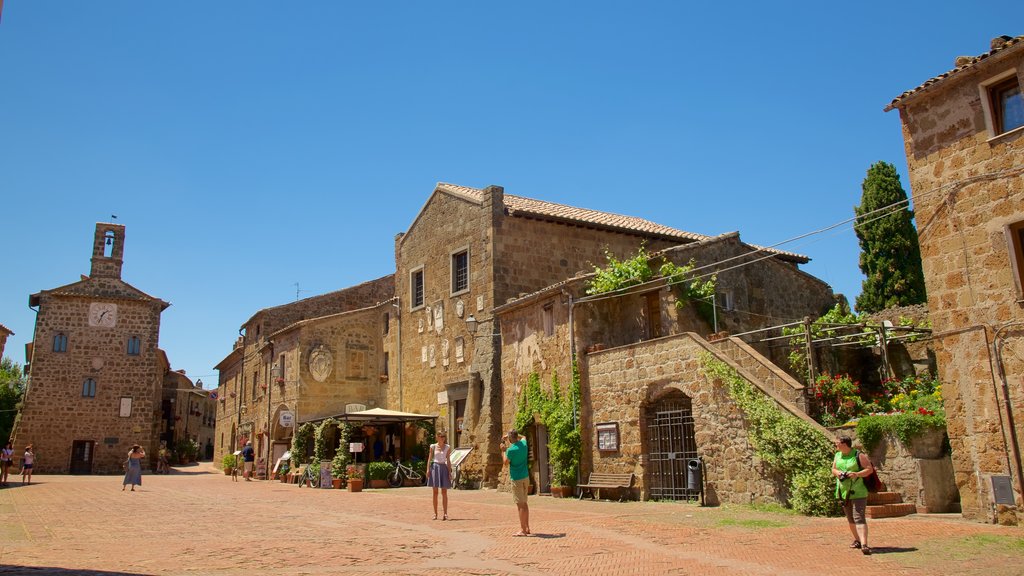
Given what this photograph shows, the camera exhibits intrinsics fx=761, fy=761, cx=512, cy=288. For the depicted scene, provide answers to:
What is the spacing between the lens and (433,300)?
28062mm

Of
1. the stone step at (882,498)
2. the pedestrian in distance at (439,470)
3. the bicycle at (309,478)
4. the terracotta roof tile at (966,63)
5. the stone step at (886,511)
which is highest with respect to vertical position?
the terracotta roof tile at (966,63)

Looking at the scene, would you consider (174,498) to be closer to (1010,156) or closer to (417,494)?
(417,494)

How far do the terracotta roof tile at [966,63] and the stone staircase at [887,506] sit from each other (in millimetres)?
6792

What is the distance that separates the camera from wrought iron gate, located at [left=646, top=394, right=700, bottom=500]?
17.0m

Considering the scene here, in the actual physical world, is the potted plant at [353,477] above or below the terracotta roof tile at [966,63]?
below

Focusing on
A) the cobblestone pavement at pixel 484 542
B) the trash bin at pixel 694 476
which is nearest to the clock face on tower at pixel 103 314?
the cobblestone pavement at pixel 484 542

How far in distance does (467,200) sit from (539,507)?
508 inches

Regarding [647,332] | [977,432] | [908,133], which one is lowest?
[977,432]

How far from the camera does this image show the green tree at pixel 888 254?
31.4 m

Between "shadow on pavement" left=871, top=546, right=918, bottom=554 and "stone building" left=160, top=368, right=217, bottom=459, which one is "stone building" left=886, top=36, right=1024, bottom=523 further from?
"stone building" left=160, top=368, right=217, bottom=459

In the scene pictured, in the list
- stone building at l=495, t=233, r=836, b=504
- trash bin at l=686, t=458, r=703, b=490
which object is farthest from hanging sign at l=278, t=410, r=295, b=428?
trash bin at l=686, t=458, r=703, b=490

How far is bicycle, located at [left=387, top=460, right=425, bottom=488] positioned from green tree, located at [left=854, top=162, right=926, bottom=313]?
1988 cm

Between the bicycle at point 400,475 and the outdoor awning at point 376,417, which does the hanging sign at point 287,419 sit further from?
the bicycle at point 400,475

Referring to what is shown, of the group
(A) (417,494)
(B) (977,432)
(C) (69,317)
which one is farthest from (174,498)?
(C) (69,317)
